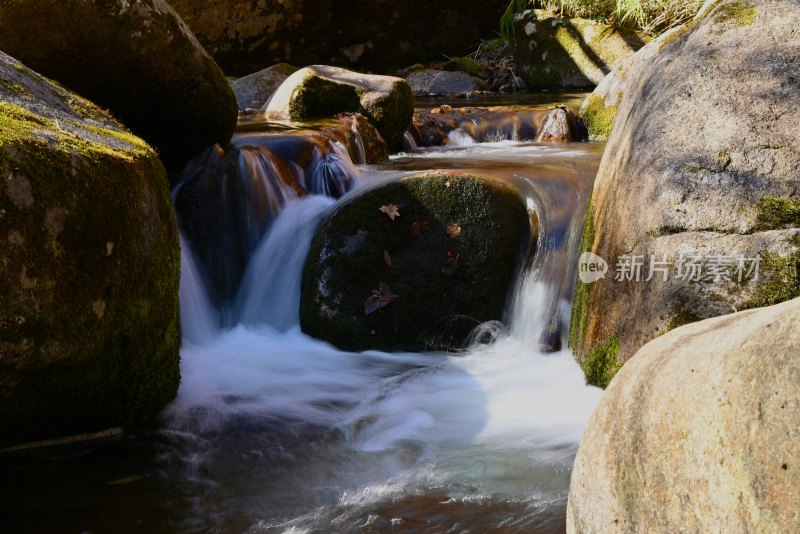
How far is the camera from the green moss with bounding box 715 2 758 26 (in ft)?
12.5

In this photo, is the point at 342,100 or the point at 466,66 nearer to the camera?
the point at 342,100

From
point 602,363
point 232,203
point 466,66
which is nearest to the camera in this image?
point 602,363

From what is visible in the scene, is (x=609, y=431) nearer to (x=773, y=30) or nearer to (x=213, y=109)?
(x=773, y=30)

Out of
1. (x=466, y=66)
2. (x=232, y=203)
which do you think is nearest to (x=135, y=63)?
(x=232, y=203)

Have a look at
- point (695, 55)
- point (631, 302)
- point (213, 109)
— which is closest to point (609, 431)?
point (631, 302)

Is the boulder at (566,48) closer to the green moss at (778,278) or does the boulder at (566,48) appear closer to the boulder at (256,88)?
the boulder at (256,88)

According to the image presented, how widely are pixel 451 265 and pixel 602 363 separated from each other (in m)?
1.50

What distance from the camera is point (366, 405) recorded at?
4133 mm

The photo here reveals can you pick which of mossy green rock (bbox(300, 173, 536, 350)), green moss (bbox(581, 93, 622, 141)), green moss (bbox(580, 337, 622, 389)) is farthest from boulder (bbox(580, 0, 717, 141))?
green moss (bbox(580, 337, 622, 389))

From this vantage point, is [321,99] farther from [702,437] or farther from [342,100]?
[702,437]

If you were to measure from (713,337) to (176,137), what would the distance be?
4.80 m

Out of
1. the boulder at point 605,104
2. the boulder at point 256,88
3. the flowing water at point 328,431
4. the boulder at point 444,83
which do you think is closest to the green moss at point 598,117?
the boulder at point 605,104

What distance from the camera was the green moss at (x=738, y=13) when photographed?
380 centimetres

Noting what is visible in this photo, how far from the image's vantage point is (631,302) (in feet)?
11.7
